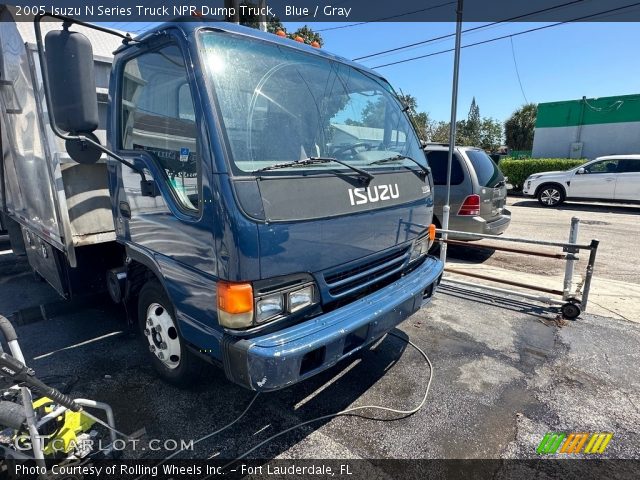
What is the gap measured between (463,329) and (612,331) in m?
1.49

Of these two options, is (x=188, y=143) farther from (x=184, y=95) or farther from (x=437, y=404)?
(x=437, y=404)

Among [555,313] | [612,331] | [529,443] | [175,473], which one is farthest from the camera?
[555,313]

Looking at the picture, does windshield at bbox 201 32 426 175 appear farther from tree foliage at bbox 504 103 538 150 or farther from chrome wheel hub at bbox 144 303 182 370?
tree foliage at bbox 504 103 538 150

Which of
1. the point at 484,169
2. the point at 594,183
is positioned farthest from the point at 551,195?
the point at 484,169

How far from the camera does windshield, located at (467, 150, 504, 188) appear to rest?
6196 millimetres

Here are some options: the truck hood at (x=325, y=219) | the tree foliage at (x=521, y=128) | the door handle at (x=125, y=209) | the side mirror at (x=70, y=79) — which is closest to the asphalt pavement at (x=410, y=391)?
the truck hood at (x=325, y=219)

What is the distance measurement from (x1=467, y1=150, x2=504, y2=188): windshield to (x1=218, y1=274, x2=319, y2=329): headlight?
4.87 meters

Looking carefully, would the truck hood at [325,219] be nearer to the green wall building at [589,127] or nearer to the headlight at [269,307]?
the headlight at [269,307]

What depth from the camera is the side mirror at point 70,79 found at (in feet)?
6.57

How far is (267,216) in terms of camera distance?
2021 millimetres

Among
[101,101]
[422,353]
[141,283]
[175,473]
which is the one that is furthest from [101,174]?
[422,353]

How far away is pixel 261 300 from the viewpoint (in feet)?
6.77

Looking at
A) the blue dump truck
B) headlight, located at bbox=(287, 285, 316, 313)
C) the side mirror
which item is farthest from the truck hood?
the side mirror

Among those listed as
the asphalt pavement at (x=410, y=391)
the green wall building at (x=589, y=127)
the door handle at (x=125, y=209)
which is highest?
the green wall building at (x=589, y=127)
